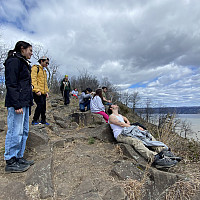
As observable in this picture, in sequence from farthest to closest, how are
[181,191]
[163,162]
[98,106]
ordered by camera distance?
[98,106] < [163,162] < [181,191]

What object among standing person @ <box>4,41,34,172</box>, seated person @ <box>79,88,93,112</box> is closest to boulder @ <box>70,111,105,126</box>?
seated person @ <box>79,88,93,112</box>

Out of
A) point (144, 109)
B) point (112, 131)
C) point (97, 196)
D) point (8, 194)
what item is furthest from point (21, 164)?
point (144, 109)

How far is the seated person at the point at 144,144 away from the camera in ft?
8.84

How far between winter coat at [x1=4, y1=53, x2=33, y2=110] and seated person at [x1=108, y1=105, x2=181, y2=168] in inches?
89.8

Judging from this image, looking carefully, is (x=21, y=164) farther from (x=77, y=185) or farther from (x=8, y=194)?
(x=77, y=185)

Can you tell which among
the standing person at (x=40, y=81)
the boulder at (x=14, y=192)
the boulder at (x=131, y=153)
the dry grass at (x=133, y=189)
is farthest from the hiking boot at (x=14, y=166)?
the boulder at (x=131, y=153)

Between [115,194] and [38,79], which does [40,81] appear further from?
[115,194]

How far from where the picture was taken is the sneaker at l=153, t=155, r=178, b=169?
8.62 feet

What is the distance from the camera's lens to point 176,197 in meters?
2.18

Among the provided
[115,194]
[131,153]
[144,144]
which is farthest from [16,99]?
[144,144]

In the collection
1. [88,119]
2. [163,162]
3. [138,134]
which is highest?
[88,119]

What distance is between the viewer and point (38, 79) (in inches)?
156

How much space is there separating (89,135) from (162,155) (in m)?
2.30

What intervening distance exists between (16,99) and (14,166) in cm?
115
